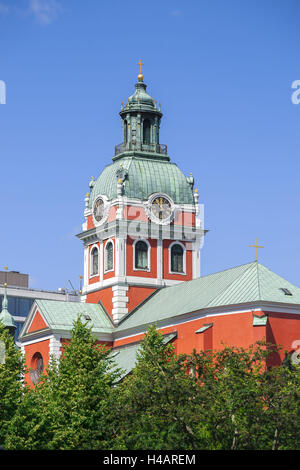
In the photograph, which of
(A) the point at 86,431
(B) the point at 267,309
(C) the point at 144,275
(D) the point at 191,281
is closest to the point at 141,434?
(A) the point at 86,431

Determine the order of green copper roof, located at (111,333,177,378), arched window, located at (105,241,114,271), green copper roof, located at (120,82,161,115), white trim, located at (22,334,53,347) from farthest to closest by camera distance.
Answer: green copper roof, located at (120,82,161,115), arched window, located at (105,241,114,271), white trim, located at (22,334,53,347), green copper roof, located at (111,333,177,378)

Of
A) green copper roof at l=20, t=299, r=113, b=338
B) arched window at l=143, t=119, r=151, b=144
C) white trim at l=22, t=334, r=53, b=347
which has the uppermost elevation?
arched window at l=143, t=119, r=151, b=144

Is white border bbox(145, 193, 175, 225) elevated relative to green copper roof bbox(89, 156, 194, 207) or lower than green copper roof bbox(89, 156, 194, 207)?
lower

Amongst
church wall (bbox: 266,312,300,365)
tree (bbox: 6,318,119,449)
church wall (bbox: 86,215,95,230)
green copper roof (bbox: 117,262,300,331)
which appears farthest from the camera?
church wall (bbox: 86,215,95,230)

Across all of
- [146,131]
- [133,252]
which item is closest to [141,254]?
[133,252]

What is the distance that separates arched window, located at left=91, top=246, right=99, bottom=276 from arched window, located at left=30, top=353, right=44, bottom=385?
809 cm

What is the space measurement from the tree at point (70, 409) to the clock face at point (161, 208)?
20.3m

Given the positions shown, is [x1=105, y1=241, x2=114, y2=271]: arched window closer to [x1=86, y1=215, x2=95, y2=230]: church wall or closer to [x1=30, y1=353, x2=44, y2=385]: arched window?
[x1=86, y1=215, x2=95, y2=230]: church wall

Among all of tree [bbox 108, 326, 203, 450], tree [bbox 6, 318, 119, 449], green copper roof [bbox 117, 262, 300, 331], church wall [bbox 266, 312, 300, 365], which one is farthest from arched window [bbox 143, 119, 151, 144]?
tree [bbox 108, 326, 203, 450]

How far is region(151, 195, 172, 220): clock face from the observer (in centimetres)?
8225

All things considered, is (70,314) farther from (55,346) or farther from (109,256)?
(109,256)

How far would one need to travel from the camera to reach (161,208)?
8244cm

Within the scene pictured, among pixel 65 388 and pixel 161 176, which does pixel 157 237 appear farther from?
pixel 65 388

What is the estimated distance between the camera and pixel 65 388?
197ft
